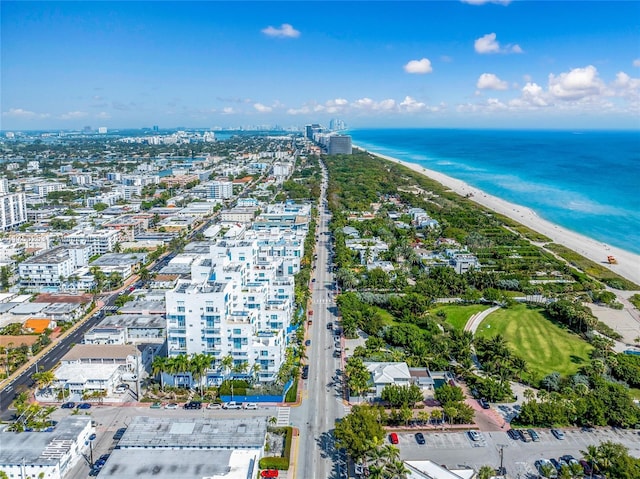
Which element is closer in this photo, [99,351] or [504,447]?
[504,447]

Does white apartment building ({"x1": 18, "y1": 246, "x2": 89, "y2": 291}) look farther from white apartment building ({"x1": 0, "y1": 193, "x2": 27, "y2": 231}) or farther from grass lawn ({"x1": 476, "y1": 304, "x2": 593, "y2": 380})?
grass lawn ({"x1": 476, "y1": 304, "x2": 593, "y2": 380})

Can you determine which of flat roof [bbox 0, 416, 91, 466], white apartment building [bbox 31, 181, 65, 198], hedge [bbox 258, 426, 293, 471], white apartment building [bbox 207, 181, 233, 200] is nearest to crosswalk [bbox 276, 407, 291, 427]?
hedge [bbox 258, 426, 293, 471]

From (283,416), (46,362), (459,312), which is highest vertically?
(459,312)

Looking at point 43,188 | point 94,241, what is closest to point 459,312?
point 94,241

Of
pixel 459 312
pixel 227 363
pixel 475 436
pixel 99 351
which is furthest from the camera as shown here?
pixel 459 312

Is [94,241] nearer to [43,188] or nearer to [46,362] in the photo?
[46,362]

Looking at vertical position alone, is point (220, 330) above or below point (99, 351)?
above
